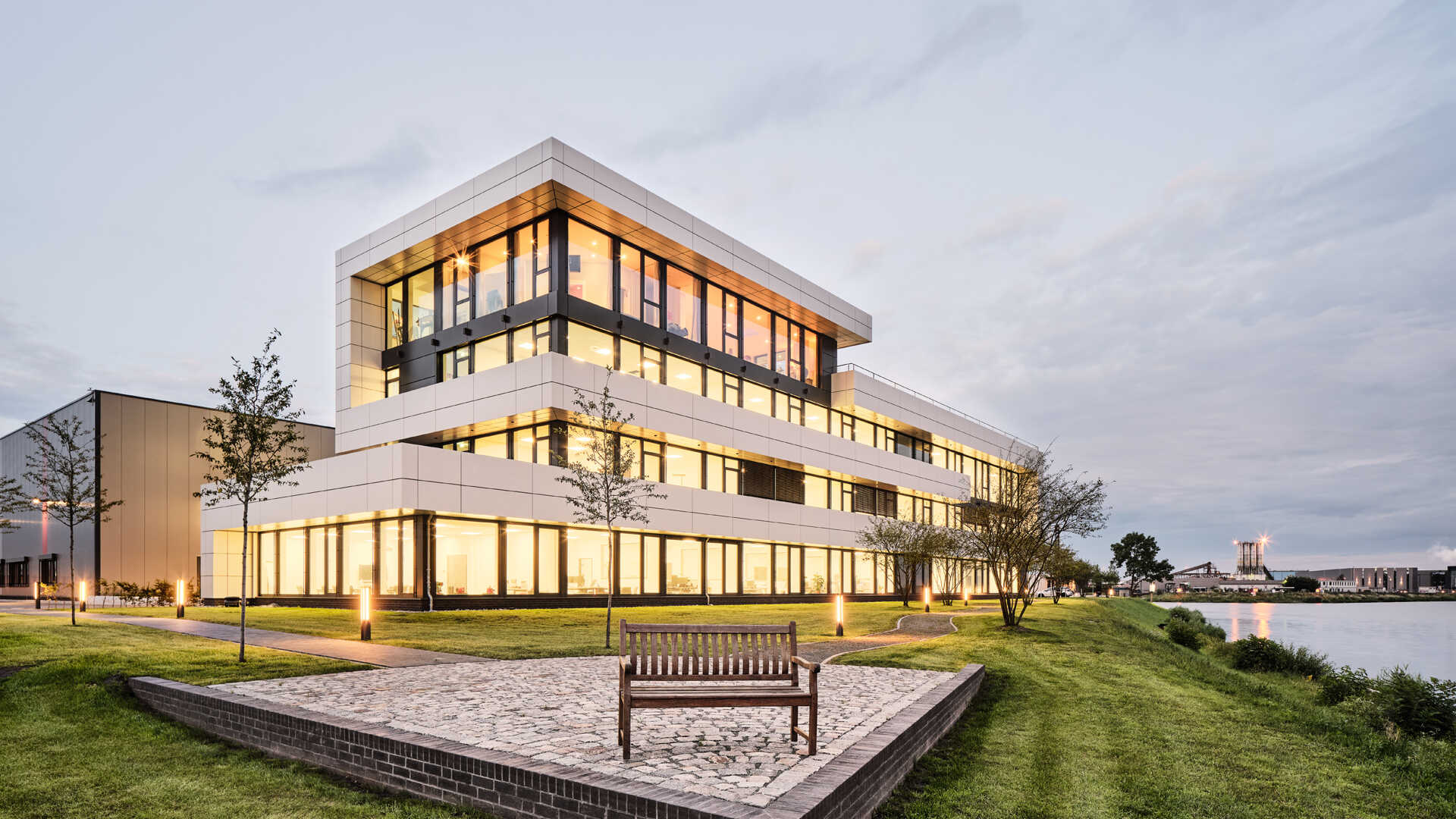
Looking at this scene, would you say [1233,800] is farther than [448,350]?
No

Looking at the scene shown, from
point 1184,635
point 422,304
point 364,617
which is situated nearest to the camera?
point 364,617

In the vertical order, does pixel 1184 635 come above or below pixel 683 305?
below

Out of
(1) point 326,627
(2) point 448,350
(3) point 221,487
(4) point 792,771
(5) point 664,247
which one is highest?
(5) point 664,247

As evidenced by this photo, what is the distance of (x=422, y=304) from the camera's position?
37750 mm

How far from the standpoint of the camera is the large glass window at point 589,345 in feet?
108

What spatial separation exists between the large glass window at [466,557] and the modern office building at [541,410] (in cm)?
6

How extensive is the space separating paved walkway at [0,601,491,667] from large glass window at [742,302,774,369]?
87.0 ft

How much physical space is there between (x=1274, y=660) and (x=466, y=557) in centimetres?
2572

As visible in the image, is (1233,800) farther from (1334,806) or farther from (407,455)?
(407,455)

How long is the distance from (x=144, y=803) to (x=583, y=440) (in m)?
25.3

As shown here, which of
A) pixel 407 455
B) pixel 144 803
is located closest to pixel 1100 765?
pixel 144 803

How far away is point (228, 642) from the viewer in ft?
57.6

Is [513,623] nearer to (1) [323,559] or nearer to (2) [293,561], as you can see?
(1) [323,559]

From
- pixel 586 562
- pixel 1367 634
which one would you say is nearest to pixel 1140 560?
pixel 1367 634
